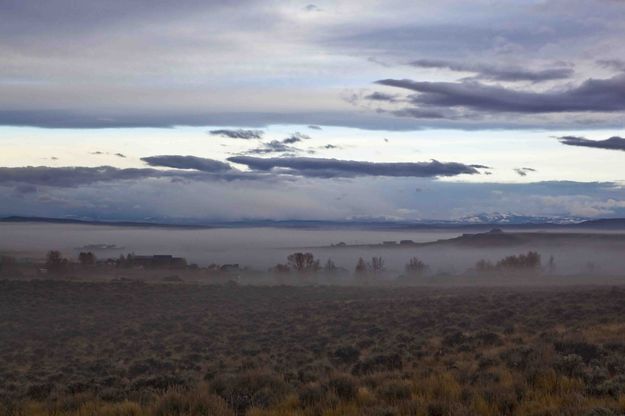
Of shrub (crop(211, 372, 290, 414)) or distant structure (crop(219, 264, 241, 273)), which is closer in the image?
shrub (crop(211, 372, 290, 414))

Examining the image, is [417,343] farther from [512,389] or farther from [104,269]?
[104,269]

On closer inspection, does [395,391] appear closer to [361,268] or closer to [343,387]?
[343,387]

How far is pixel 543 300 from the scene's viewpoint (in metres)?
34.8

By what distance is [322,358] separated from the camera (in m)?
21.3

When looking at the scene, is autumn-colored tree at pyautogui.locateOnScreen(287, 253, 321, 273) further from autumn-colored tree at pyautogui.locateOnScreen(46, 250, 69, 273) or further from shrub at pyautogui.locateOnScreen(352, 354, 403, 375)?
shrub at pyautogui.locateOnScreen(352, 354, 403, 375)

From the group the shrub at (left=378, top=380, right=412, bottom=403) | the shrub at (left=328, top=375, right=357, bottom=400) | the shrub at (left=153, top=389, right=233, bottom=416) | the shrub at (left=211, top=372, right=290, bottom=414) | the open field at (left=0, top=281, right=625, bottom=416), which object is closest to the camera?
the shrub at (left=153, top=389, right=233, bottom=416)

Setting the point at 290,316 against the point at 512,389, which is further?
the point at 290,316

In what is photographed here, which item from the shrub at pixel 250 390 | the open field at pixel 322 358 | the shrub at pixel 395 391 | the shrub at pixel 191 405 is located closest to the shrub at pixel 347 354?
the open field at pixel 322 358

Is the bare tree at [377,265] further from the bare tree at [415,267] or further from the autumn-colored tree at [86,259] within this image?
the autumn-colored tree at [86,259]

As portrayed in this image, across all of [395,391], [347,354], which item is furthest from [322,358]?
[395,391]

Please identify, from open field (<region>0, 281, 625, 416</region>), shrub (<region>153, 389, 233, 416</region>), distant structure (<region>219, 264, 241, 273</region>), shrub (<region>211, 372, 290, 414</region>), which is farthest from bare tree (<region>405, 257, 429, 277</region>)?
shrub (<region>153, 389, 233, 416</region>)

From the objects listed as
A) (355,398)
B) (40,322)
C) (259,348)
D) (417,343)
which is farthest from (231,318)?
(355,398)

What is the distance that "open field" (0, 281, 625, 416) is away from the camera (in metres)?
11.2

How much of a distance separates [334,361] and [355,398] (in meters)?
9.30
